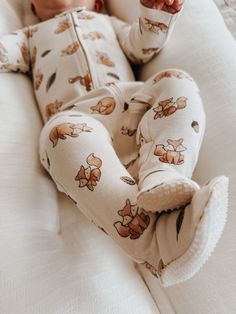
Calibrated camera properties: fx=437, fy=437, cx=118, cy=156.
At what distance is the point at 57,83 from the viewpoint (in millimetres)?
988

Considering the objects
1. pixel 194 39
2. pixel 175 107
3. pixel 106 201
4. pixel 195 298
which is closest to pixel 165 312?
pixel 195 298

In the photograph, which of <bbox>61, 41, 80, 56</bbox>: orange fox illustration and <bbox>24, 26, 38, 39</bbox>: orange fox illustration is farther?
<bbox>24, 26, 38, 39</bbox>: orange fox illustration

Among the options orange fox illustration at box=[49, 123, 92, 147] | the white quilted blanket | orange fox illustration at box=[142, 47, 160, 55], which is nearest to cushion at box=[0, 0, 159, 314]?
orange fox illustration at box=[49, 123, 92, 147]

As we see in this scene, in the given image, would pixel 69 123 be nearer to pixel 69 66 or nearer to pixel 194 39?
pixel 69 66

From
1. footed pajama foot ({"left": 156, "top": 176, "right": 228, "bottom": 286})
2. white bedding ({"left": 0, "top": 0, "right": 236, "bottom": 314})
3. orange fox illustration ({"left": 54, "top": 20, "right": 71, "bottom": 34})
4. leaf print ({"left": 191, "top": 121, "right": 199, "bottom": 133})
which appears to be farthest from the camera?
orange fox illustration ({"left": 54, "top": 20, "right": 71, "bottom": 34})

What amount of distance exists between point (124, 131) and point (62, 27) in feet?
1.26

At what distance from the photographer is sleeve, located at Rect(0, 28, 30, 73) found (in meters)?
1.05

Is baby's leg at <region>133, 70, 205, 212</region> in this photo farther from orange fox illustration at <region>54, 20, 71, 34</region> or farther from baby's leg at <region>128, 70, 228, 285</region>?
orange fox illustration at <region>54, 20, 71, 34</region>

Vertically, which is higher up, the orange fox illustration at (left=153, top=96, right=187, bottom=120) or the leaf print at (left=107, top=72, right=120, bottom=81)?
the orange fox illustration at (left=153, top=96, right=187, bottom=120)

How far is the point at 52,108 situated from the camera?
974mm

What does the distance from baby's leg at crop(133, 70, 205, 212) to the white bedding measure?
79mm

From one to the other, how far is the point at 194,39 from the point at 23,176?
50cm

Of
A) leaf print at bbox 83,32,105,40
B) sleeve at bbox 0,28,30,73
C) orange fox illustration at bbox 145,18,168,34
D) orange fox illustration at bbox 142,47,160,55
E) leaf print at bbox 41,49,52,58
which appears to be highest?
orange fox illustration at bbox 145,18,168,34

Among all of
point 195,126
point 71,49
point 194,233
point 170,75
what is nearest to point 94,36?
point 71,49
